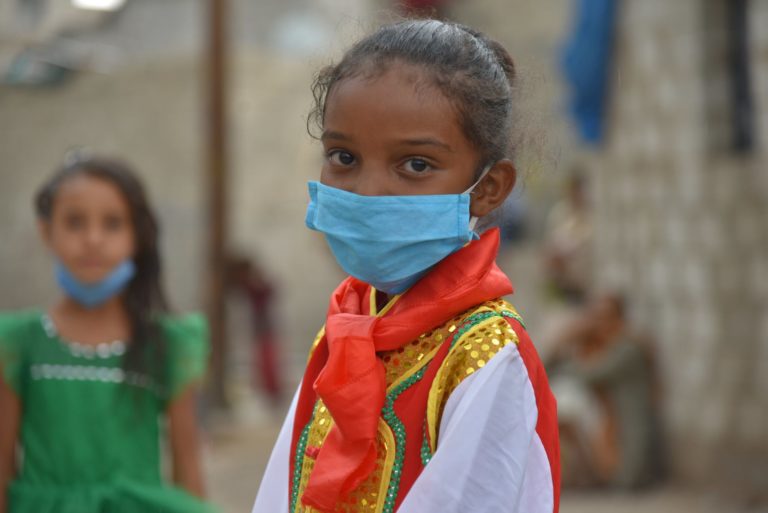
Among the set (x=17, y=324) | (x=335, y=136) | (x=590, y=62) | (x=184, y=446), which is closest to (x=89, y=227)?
(x=17, y=324)

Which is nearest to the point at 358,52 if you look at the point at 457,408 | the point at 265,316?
the point at 457,408

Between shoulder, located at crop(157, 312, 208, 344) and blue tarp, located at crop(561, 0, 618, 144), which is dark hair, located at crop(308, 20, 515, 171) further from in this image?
blue tarp, located at crop(561, 0, 618, 144)

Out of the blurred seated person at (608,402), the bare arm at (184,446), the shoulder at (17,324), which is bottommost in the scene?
the blurred seated person at (608,402)

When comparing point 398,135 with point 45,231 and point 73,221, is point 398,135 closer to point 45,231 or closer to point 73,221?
point 73,221

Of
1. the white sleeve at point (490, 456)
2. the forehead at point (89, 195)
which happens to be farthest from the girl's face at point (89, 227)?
the white sleeve at point (490, 456)

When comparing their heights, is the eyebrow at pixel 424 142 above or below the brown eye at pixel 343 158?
above

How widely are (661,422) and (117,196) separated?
5588 mm

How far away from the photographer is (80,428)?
314 cm

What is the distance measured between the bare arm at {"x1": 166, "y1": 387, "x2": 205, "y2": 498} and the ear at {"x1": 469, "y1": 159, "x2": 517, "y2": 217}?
1.72m

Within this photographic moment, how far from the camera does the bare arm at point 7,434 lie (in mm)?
3062

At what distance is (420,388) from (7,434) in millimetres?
1776

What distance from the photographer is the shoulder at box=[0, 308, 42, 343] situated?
318 cm

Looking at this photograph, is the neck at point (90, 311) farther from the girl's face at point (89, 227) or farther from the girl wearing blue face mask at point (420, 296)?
the girl wearing blue face mask at point (420, 296)

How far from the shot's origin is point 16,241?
16922mm
